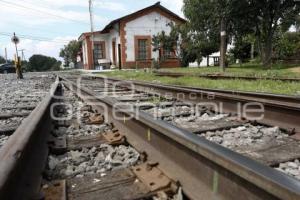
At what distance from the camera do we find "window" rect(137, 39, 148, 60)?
1177 inches

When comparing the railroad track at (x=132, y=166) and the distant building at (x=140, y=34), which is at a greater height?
the distant building at (x=140, y=34)

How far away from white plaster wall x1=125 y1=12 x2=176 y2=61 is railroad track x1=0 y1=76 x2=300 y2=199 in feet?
86.7

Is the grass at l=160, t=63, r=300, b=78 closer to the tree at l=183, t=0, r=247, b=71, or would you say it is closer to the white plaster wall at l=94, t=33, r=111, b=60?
the tree at l=183, t=0, r=247, b=71

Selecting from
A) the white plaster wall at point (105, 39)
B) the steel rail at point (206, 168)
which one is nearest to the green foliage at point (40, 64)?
the white plaster wall at point (105, 39)

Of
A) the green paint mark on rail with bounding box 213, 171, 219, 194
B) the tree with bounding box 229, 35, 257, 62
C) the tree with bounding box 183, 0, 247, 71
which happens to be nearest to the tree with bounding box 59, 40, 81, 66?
the tree with bounding box 229, 35, 257, 62

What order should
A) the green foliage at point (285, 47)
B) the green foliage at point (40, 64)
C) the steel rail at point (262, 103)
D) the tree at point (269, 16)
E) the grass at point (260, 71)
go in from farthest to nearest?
the green foliage at point (40, 64)
the green foliage at point (285, 47)
the tree at point (269, 16)
the grass at point (260, 71)
the steel rail at point (262, 103)

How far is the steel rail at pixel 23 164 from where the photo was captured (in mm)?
1498

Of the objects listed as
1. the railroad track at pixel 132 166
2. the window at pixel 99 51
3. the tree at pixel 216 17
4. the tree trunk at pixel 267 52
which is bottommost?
the railroad track at pixel 132 166

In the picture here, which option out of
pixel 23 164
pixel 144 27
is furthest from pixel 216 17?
pixel 23 164

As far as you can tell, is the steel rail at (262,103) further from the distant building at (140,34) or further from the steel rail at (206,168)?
the distant building at (140,34)

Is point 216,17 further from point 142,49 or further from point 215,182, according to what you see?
point 215,182

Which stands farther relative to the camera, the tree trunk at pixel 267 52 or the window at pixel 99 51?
the window at pixel 99 51

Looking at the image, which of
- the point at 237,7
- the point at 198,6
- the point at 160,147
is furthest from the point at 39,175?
the point at 198,6

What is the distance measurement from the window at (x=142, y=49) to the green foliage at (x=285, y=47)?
39.5ft
